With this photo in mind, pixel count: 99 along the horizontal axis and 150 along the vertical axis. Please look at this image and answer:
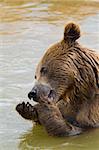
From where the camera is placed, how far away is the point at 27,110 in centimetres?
→ 624

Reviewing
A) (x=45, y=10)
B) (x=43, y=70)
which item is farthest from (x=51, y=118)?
(x=45, y=10)

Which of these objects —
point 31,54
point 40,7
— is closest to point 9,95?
point 31,54

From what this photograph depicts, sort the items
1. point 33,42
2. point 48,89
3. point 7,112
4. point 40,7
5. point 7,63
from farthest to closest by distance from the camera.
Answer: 1. point 40,7
2. point 33,42
3. point 7,63
4. point 7,112
5. point 48,89

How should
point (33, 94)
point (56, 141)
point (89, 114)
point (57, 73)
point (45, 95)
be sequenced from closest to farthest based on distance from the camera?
point (33, 94) < point (45, 95) < point (57, 73) < point (56, 141) < point (89, 114)

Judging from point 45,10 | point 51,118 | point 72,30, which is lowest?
point 45,10

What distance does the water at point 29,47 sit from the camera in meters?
6.32

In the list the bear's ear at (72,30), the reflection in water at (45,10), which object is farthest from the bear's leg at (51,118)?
the reflection in water at (45,10)

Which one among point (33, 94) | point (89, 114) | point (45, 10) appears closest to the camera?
point (33, 94)

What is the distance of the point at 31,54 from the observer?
9516mm

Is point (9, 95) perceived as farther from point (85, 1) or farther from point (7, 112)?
point (85, 1)

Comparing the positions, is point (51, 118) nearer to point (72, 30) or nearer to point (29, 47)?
point (72, 30)

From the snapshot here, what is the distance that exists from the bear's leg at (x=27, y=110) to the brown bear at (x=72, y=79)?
0.03ft

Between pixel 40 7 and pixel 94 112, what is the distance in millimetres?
7667

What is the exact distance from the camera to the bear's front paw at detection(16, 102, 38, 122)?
6196mm
